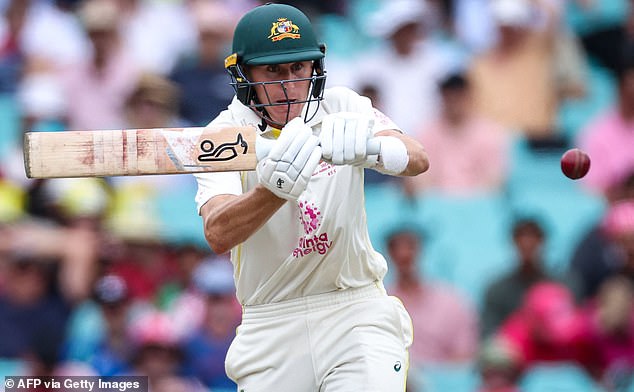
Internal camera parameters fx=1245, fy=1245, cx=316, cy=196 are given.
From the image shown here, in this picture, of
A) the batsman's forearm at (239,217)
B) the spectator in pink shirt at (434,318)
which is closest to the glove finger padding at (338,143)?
the batsman's forearm at (239,217)

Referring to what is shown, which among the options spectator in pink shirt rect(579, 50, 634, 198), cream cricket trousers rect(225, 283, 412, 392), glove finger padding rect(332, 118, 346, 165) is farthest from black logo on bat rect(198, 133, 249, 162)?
spectator in pink shirt rect(579, 50, 634, 198)

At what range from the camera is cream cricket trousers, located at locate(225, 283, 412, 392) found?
4.45 m

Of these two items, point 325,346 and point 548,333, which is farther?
point 548,333

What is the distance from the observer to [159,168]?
4281 millimetres

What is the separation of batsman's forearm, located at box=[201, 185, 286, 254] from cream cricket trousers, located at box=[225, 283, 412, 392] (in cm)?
45

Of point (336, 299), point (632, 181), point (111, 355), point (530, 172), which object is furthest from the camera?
point (530, 172)

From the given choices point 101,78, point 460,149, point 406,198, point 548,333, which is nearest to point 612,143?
point 460,149

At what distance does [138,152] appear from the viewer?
4277mm

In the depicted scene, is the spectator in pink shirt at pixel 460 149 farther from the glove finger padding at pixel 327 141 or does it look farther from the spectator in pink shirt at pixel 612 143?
the glove finger padding at pixel 327 141

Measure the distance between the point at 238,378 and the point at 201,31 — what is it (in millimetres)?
5346

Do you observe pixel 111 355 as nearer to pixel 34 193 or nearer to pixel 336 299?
pixel 34 193

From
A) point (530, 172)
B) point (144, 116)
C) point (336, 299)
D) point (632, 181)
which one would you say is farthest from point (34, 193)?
point (336, 299)

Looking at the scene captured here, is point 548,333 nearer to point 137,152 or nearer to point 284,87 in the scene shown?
point 284,87

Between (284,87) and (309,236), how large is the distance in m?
0.54
